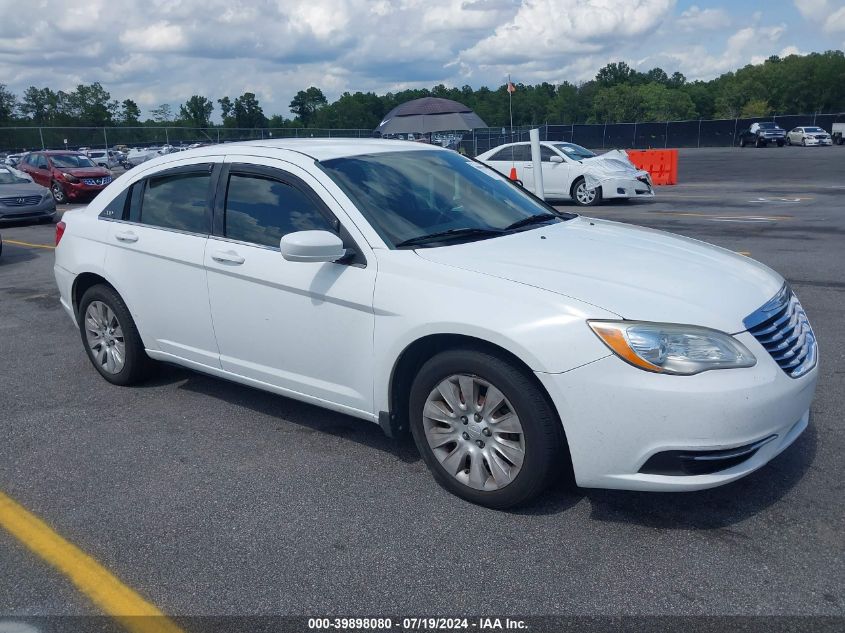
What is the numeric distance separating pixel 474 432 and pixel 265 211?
183 centimetres

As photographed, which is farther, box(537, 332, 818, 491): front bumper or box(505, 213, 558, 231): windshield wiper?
box(505, 213, 558, 231): windshield wiper

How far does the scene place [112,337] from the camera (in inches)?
216

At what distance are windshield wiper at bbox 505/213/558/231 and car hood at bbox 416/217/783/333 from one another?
0.12 metres

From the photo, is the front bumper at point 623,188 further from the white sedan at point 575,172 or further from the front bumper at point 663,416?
the front bumper at point 663,416

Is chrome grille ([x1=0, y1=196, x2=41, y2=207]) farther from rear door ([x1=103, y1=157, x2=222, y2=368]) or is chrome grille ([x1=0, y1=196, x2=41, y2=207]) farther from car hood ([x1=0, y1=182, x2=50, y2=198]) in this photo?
rear door ([x1=103, y1=157, x2=222, y2=368])

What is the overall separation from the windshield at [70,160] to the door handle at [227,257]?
841 inches

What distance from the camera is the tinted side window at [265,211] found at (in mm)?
4277

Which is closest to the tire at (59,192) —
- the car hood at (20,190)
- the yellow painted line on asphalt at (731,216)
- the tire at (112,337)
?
the car hood at (20,190)

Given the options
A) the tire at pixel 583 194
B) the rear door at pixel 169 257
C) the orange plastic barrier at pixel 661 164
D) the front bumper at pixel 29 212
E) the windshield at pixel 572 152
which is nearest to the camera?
the rear door at pixel 169 257

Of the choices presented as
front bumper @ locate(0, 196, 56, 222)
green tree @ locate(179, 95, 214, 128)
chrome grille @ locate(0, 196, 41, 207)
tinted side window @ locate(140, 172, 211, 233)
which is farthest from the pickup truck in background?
green tree @ locate(179, 95, 214, 128)

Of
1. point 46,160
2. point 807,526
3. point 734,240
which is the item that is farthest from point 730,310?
point 46,160

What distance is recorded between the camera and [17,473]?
4246 millimetres

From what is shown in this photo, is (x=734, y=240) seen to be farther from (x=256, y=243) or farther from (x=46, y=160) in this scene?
(x=46, y=160)

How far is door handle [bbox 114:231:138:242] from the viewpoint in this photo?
5141 mm
